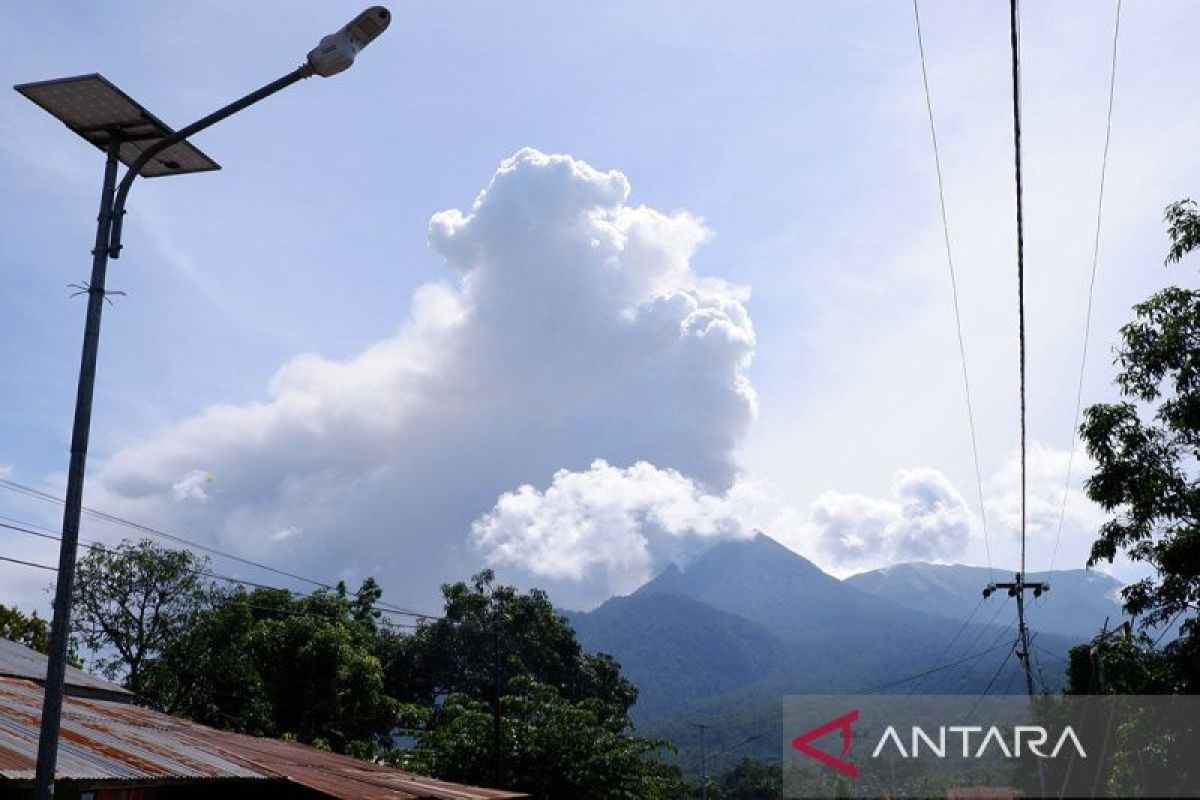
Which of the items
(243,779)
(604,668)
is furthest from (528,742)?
(604,668)

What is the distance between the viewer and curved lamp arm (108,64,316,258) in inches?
309

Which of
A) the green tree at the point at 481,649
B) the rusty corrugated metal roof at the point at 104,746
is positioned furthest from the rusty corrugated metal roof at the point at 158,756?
the green tree at the point at 481,649

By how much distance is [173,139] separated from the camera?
8.09m

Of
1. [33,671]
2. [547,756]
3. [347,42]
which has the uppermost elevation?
[347,42]

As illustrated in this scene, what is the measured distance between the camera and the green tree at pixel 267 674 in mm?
40781

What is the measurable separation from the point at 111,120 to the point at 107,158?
1.26 ft

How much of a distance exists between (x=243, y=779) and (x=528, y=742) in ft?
58.7

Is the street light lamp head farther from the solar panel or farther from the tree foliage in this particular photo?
the tree foliage

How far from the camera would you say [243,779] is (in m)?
15.8

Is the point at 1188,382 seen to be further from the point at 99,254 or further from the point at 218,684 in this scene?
the point at 218,684

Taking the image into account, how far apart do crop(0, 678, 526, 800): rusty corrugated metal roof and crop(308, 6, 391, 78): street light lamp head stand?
8.65 metres

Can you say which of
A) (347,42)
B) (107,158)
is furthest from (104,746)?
(347,42)

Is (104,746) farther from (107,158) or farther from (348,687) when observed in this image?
(348,687)

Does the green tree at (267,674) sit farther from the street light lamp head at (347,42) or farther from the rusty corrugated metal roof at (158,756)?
the street light lamp head at (347,42)
